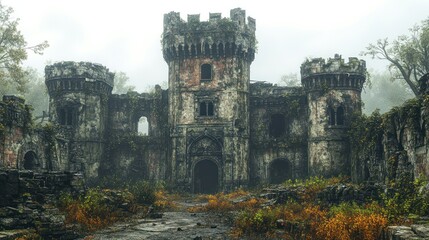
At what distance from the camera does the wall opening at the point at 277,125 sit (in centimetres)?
2814

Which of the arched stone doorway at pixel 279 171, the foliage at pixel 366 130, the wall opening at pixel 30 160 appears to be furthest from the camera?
the arched stone doorway at pixel 279 171

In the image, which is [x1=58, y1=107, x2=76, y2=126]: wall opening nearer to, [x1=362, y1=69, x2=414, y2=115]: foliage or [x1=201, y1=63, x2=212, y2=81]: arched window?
[x1=201, y1=63, x2=212, y2=81]: arched window

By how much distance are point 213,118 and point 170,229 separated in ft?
49.5

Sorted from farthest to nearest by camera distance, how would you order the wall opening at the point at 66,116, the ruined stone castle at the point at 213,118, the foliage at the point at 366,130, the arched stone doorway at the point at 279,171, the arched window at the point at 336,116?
the arched stone doorway at the point at 279,171, the wall opening at the point at 66,116, the ruined stone castle at the point at 213,118, the arched window at the point at 336,116, the foliage at the point at 366,130

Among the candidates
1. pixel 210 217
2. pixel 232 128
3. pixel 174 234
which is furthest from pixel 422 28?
pixel 174 234

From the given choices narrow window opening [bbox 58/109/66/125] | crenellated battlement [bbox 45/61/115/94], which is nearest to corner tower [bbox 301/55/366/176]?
crenellated battlement [bbox 45/61/115/94]

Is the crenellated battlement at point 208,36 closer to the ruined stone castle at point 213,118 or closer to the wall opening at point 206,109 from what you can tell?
the ruined stone castle at point 213,118

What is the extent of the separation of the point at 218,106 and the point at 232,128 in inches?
71.1

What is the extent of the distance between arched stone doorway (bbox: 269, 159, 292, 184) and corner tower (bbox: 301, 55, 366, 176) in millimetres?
2052

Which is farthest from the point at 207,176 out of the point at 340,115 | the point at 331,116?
the point at 340,115

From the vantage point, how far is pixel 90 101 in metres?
27.3

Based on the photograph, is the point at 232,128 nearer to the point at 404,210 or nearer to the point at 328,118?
the point at 328,118

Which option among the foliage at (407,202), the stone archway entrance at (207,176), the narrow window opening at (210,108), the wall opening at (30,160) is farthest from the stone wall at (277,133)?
the wall opening at (30,160)

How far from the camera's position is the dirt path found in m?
10.8
